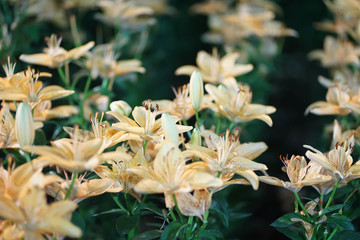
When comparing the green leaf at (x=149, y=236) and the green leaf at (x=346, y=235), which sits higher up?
the green leaf at (x=149, y=236)

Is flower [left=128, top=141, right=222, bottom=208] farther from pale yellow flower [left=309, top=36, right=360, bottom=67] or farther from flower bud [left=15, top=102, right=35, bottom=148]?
pale yellow flower [left=309, top=36, right=360, bottom=67]

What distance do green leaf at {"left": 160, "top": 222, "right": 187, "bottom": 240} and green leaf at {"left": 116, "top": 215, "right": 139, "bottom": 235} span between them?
0.33 feet

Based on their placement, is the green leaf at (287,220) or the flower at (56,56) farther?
the flower at (56,56)

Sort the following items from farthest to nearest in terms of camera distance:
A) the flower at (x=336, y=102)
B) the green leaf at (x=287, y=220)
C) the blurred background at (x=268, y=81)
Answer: the blurred background at (x=268, y=81) → the flower at (x=336, y=102) → the green leaf at (x=287, y=220)

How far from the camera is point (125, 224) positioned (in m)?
1.03

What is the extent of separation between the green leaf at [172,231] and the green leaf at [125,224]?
0.10 m

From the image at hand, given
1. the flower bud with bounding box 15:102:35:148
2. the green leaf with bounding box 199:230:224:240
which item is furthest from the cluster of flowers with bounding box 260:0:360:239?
the flower bud with bounding box 15:102:35:148

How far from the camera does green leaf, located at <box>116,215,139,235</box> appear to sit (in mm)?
1023

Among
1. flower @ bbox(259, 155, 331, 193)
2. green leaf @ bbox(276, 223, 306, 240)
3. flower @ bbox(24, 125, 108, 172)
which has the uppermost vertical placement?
flower @ bbox(24, 125, 108, 172)

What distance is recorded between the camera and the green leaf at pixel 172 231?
95 cm

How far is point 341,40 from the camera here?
223 centimetres

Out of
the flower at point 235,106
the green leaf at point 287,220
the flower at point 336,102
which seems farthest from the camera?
the flower at point 336,102

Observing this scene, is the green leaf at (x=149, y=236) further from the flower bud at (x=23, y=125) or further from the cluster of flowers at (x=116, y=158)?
the flower bud at (x=23, y=125)

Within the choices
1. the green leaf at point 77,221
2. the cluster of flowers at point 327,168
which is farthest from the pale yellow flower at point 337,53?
the green leaf at point 77,221
